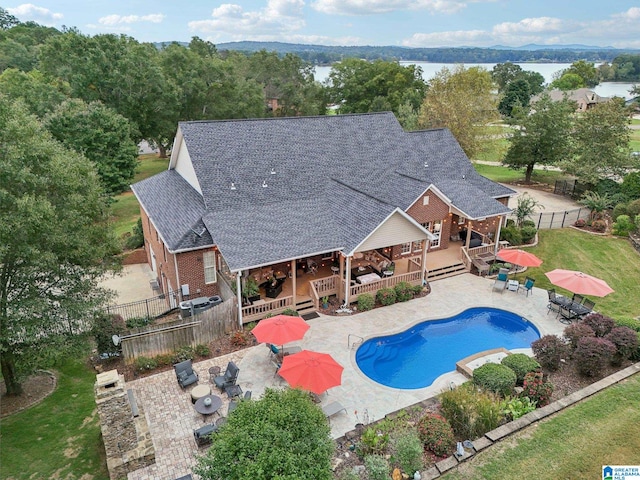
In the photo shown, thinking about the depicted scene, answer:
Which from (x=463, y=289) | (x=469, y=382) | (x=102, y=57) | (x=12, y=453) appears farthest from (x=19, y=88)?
(x=469, y=382)

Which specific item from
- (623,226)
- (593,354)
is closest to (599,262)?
(623,226)

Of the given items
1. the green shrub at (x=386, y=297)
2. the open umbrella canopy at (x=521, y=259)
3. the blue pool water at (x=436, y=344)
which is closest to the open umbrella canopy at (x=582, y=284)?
the open umbrella canopy at (x=521, y=259)

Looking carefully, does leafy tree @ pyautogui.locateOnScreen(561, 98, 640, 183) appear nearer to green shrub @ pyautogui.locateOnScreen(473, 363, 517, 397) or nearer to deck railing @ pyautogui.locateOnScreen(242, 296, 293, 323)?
green shrub @ pyautogui.locateOnScreen(473, 363, 517, 397)

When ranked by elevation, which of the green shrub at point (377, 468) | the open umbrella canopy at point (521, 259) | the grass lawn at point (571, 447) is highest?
the open umbrella canopy at point (521, 259)

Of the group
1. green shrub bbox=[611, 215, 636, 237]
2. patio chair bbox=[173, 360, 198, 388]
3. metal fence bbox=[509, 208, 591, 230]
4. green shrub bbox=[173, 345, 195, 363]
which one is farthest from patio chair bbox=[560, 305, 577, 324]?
green shrub bbox=[173, 345, 195, 363]

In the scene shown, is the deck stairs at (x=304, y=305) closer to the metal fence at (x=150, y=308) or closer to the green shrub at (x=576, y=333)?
the metal fence at (x=150, y=308)

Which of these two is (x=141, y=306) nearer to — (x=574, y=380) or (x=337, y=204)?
(x=337, y=204)
